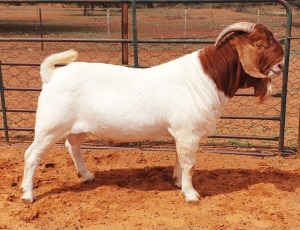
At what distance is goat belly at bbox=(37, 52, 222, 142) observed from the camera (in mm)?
4344

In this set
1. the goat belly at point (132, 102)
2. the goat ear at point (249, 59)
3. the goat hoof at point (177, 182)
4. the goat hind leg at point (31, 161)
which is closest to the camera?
the goat ear at point (249, 59)

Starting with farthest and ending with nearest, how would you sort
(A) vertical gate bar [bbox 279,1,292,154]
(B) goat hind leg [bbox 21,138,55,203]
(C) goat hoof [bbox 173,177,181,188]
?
(A) vertical gate bar [bbox 279,1,292,154] → (C) goat hoof [bbox 173,177,181,188] → (B) goat hind leg [bbox 21,138,55,203]

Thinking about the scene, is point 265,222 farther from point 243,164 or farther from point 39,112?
point 39,112

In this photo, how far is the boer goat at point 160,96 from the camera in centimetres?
432

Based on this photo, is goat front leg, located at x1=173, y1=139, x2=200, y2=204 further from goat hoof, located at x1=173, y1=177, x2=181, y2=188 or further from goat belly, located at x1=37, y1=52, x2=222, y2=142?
goat hoof, located at x1=173, y1=177, x2=181, y2=188

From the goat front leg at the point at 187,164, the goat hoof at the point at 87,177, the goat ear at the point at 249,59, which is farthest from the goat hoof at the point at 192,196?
the goat ear at the point at 249,59

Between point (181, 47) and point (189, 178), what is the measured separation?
43.4ft

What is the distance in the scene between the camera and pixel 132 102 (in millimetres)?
4367

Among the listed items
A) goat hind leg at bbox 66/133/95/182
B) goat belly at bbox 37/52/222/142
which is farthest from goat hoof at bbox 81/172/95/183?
goat belly at bbox 37/52/222/142

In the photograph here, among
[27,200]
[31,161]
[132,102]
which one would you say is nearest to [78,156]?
[31,161]

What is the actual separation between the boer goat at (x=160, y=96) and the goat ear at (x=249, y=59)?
1cm

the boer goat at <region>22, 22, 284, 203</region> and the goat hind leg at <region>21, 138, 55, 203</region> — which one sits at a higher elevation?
the boer goat at <region>22, 22, 284, 203</region>

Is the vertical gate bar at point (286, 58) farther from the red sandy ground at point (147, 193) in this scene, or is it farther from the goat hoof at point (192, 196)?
the goat hoof at point (192, 196)

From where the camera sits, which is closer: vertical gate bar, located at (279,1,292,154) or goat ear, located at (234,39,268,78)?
goat ear, located at (234,39,268,78)
